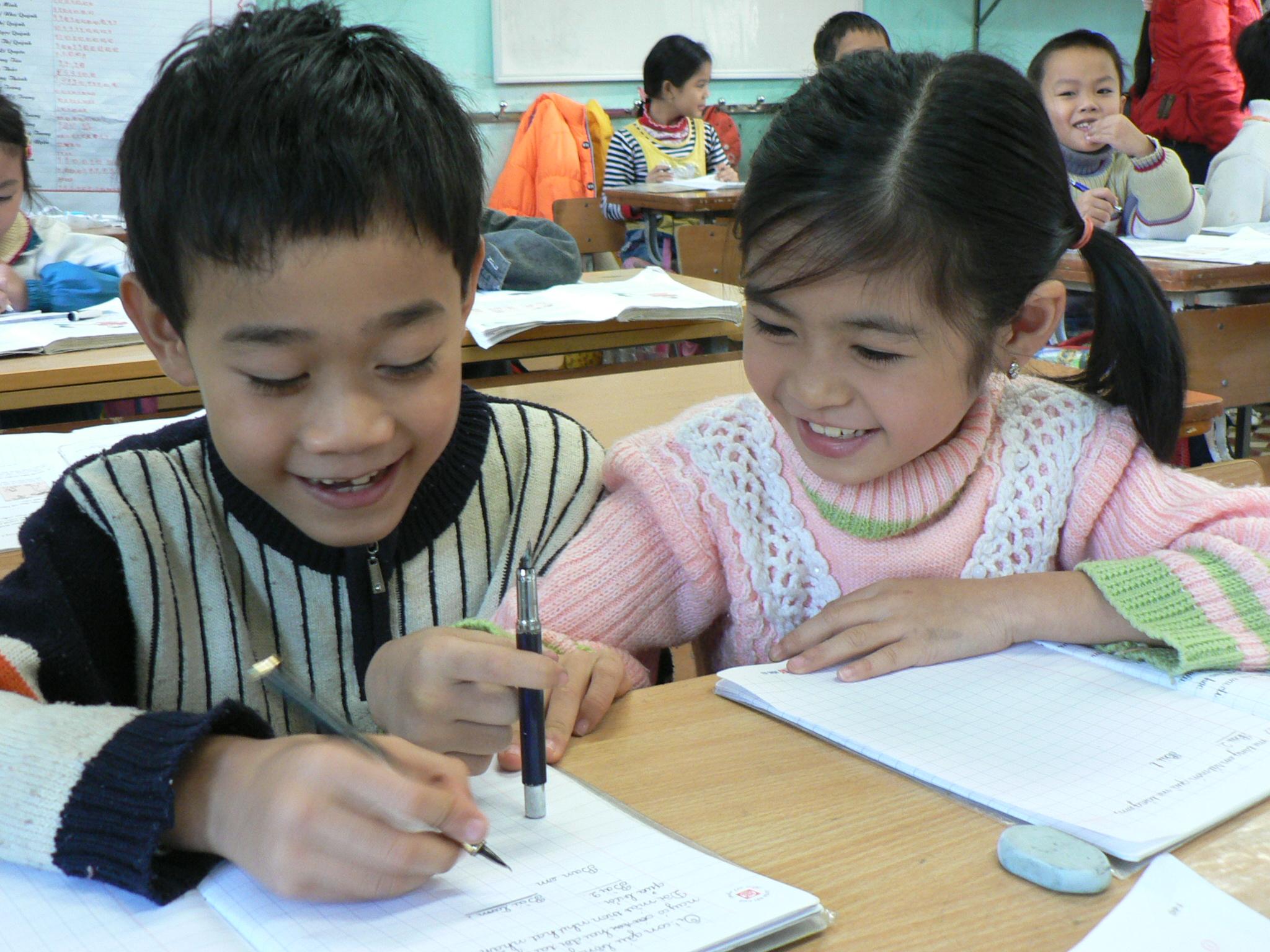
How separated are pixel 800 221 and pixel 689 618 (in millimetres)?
377

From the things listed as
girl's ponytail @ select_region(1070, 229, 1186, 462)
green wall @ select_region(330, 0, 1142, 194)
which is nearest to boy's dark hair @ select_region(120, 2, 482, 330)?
girl's ponytail @ select_region(1070, 229, 1186, 462)

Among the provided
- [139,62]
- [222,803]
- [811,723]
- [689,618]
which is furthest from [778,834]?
[139,62]

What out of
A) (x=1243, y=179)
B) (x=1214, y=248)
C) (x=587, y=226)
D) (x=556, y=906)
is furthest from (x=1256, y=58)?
(x=556, y=906)

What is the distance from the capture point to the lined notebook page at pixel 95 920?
1.77 feet

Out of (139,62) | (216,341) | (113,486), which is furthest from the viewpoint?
(139,62)

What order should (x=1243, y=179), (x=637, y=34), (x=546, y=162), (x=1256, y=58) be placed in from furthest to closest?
(x=637, y=34) → (x=546, y=162) → (x=1256, y=58) → (x=1243, y=179)

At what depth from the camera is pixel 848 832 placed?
2.11 feet

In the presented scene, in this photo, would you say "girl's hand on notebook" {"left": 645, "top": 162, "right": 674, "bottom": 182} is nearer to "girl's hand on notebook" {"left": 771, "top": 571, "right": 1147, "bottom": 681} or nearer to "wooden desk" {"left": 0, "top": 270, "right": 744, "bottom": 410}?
"wooden desk" {"left": 0, "top": 270, "right": 744, "bottom": 410}

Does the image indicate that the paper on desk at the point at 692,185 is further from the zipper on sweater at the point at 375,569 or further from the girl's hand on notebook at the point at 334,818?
the girl's hand on notebook at the point at 334,818

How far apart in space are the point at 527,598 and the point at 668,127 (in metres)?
5.44

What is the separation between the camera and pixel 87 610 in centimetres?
86

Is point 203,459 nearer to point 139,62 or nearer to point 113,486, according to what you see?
point 113,486

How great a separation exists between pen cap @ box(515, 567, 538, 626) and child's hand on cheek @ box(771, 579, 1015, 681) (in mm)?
274

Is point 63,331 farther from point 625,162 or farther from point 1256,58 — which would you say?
point 1256,58
